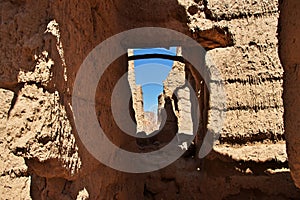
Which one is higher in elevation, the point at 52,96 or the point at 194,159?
the point at 52,96

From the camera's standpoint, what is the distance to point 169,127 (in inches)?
302

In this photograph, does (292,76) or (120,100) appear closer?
(292,76)

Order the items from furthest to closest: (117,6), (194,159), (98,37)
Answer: (194,159), (117,6), (98,37)

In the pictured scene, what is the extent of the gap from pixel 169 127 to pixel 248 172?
4708 millimetres

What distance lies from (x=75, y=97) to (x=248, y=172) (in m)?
2.08

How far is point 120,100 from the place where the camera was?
9.30ft

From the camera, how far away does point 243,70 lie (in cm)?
302

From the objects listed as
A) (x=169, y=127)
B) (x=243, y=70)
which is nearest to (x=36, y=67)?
(x=243, y=70)

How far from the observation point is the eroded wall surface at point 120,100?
125cm

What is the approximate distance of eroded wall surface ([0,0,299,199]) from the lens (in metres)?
1.25

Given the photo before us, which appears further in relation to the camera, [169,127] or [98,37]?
[169,127]

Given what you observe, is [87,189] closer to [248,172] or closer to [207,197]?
[248,172]

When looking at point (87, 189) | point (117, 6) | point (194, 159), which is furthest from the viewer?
point (194, 159)

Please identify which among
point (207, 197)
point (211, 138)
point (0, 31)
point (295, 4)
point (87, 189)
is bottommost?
point (207, 197)
